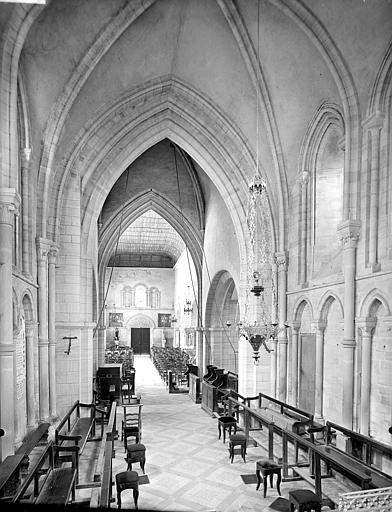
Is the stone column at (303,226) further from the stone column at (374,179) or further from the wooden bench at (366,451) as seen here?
the wooden bench at (366,451)

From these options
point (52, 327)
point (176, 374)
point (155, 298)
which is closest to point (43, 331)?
point (52, 327)

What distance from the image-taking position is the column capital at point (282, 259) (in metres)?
13.1

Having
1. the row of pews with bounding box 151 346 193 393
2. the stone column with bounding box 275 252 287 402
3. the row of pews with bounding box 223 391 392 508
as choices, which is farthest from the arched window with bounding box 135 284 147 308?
the row of pews with bounding box 223 391 392 508

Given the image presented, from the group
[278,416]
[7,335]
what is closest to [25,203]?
[7,335]

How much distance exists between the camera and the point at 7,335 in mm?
7672

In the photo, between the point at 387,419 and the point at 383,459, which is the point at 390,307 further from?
the point at 383,459

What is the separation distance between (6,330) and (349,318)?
655cm

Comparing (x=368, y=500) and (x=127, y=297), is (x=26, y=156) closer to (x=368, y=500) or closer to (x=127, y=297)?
(x=368, y=500)

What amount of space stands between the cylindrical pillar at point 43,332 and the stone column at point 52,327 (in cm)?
31

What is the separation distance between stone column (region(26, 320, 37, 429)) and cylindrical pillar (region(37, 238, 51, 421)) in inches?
26.9

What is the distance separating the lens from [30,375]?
10.3 metres

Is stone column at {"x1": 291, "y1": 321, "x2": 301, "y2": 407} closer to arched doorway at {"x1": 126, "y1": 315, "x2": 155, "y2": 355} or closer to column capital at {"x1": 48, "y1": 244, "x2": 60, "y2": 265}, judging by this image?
column capital at {"x1": 48, "y1": 244, "x2": 60, "y2": 265}

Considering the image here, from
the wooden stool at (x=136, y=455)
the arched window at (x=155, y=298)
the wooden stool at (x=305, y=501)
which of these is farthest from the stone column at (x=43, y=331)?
the arched window at (x=155, y=298)

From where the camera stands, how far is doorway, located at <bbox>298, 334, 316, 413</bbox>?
11594 mm
